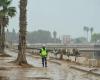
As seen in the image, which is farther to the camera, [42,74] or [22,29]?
[22,29]

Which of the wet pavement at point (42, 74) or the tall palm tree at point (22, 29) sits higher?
the tall palm tree at point (22, 29)

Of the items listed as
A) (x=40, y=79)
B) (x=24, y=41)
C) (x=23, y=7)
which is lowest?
(x=40, y=79)

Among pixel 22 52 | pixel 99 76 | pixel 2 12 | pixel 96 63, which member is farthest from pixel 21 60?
pixel 2 12

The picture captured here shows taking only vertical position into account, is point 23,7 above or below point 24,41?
above

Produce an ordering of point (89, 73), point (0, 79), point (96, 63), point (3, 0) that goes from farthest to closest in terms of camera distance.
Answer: point (3, 0) < point (96, 63) < point (89, 73) < point (0, 79)

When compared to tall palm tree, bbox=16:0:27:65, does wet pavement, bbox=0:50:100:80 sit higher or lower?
lower

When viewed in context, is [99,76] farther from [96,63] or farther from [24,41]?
[24,41]

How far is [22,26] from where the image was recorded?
35281 mm

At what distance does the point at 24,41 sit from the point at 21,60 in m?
1.64

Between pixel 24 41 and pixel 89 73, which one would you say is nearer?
pixel 89 73

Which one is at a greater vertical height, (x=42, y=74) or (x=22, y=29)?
(x=22, y=29)

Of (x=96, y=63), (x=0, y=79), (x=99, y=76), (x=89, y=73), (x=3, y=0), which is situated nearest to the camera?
(x=0, y=79)

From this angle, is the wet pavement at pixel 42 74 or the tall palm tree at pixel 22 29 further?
the tall palm tree at pixel 22 29

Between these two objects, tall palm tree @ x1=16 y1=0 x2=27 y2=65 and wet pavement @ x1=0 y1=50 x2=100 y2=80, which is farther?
tall palm tree @ x1=16 y1=0 x2=27 y2=65
